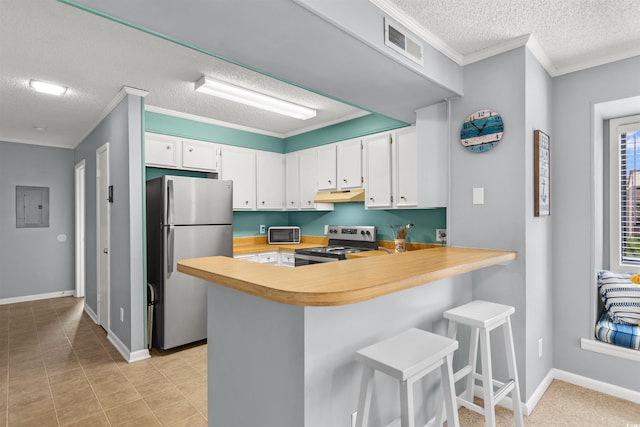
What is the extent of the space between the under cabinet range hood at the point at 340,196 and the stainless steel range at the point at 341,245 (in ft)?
1.24

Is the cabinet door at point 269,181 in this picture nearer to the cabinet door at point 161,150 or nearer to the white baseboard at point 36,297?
the cabinet door at point 161,150

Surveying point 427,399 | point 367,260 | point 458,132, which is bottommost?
point 427,399

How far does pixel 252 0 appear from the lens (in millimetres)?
1373

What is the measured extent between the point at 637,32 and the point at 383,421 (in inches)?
110

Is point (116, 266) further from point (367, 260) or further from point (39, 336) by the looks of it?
point (367, 260)

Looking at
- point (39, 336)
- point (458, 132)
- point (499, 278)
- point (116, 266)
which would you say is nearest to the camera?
point (499, 278)

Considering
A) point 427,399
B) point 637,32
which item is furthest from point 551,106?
point 427,399

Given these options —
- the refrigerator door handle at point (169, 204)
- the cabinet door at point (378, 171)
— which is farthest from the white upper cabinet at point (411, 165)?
the refrigerator door handle at point (169, 204)

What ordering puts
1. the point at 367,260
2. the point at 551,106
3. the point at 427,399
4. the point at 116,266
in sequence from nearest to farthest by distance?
the point at 367,260 < the point at 427,399 < the point at 551,106 < the point at 116,266

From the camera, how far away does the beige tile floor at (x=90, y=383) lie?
2.23 meters

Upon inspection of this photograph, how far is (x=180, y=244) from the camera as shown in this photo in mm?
3279

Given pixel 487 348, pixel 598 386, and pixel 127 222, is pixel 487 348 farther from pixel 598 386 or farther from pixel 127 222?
pixel 127 222

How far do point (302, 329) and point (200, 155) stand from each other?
10.8ft

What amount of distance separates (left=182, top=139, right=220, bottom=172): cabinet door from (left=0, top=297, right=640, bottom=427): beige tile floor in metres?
2.04
